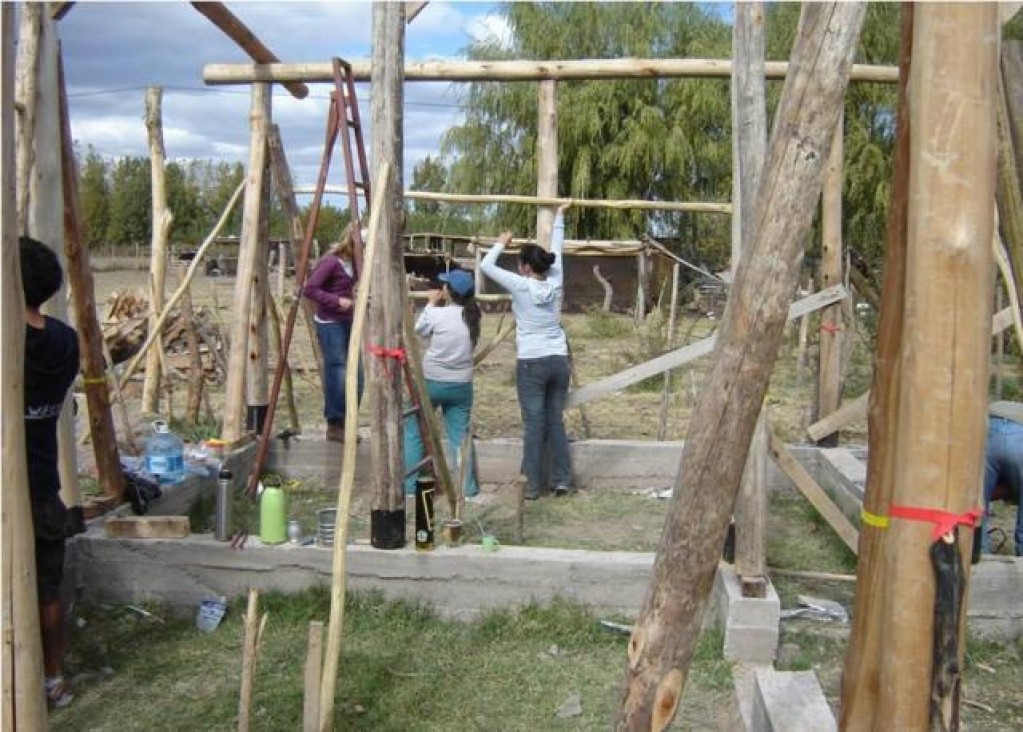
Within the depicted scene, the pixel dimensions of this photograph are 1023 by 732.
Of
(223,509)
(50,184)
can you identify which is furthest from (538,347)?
(50,184)

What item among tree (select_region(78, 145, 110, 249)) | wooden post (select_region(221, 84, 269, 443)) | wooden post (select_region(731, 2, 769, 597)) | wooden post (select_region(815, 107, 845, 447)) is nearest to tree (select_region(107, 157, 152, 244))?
tree (select_region(78, 145, 110, 249))

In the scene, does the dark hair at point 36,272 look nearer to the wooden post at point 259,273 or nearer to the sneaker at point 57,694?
the sneaker at point 57,694

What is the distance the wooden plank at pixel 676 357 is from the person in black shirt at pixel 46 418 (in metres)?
3.42

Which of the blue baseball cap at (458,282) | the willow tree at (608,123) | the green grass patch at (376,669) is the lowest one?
the green grass patch at (376,669)

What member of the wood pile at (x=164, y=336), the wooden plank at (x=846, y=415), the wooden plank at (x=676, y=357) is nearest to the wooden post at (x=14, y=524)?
the wooden plank at (x=676, y=357)

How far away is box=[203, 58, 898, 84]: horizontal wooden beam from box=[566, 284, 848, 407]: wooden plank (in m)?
1.42

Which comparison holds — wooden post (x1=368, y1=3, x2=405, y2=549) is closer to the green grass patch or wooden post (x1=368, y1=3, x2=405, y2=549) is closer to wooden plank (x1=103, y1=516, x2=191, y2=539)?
the green grass patch

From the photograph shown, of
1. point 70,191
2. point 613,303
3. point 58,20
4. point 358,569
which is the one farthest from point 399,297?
point 613,303

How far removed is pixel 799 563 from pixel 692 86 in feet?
60.8

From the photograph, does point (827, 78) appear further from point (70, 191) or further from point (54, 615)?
point (70, 191)

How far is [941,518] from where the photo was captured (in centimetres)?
192

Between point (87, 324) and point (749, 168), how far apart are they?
3.54 metres

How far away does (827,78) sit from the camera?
209 centimetres

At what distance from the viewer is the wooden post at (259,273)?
A: 695 cm
